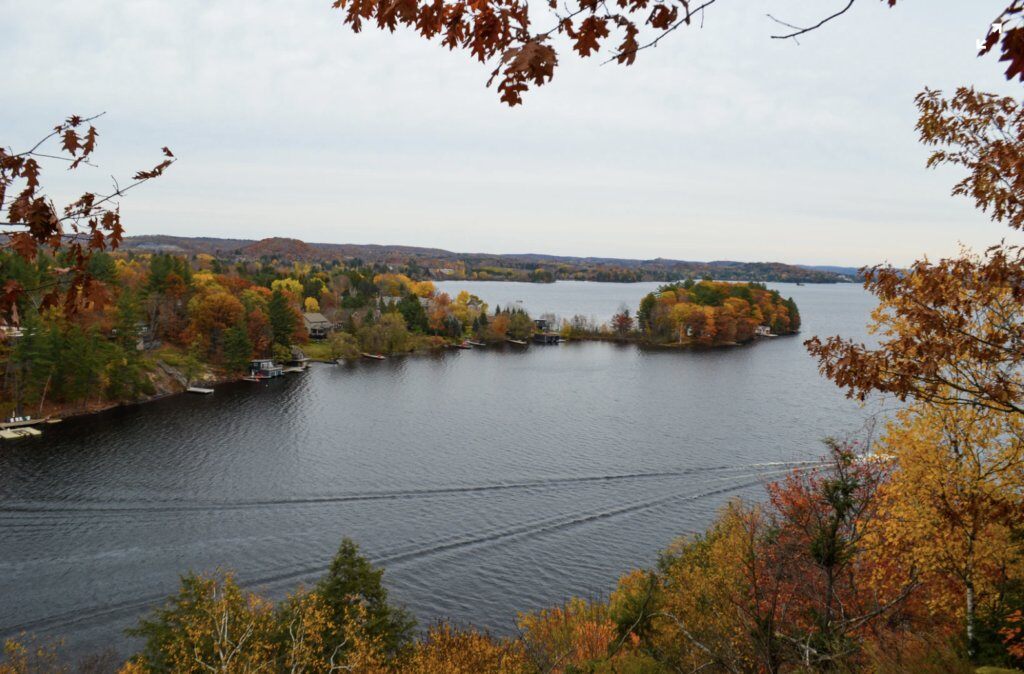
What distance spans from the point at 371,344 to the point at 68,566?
4833 centimetres

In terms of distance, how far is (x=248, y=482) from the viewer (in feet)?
92.7

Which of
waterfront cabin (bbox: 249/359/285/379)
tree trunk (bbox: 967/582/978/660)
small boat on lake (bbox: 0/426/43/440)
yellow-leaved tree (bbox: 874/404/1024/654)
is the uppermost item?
yellow-leaved tree (bbox: 874/404/1024/654)

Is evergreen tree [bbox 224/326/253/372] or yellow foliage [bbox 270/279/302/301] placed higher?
yellow foliage [bbox 270/279/302/301]

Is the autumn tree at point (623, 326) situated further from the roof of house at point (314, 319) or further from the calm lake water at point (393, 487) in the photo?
the roof of house at point (314, 319)

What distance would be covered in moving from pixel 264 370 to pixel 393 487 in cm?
3104

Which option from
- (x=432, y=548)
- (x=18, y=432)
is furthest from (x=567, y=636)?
(x=18, y=432)

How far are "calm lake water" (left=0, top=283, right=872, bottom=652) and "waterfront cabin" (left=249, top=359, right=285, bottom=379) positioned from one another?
4608 mm

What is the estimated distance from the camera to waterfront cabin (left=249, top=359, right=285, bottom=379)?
5381 centimetres

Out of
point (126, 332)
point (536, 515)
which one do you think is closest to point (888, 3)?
point (536, 515)

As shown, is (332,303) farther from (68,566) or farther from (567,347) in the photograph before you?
(68,566)

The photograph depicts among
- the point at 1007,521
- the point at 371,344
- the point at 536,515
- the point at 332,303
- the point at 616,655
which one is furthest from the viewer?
the point at 332,303

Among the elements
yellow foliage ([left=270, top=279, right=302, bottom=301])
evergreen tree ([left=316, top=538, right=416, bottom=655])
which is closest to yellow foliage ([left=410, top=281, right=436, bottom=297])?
yellow foliage ([left=270, top=279, right=302, bottom=301])

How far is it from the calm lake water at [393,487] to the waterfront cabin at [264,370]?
461cm

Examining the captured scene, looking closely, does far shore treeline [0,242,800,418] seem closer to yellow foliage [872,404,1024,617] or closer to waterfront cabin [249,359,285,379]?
waterfront cabin [249,359,285,379]
